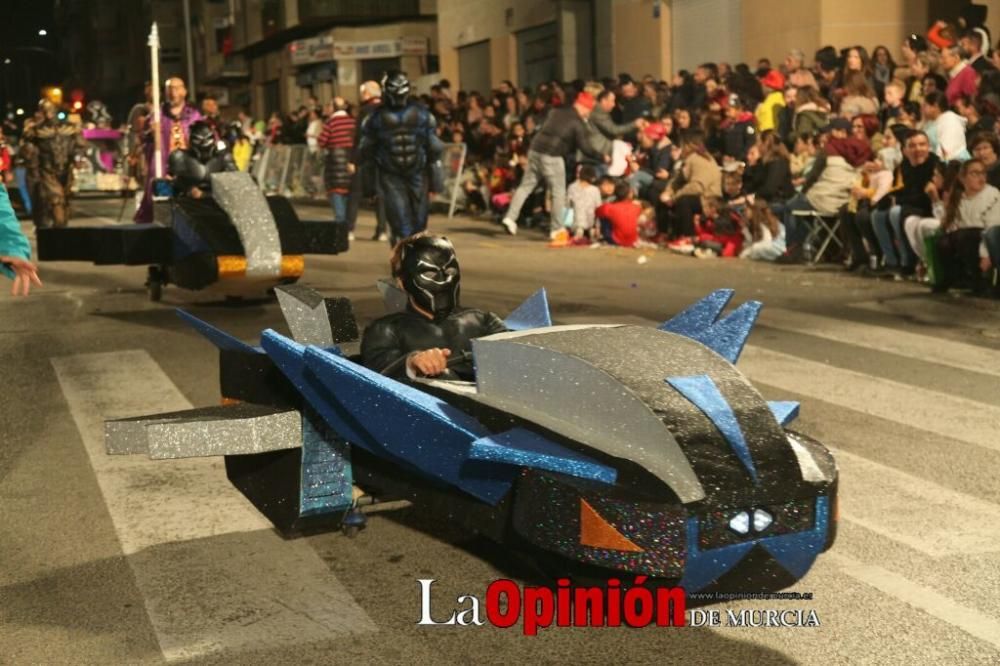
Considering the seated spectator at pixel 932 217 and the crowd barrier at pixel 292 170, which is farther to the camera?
the crowd barrier at pixel 292 170

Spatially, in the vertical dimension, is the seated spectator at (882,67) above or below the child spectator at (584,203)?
above

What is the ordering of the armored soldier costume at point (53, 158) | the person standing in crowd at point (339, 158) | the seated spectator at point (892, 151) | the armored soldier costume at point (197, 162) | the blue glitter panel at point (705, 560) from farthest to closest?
the armored soldier costume at point (53, 158) → the person standing in crowd at point (339, 158) → the seated spectator at point (892, 151) → the armored soldier costume at point (197, 162) → the blue glitter panel at point (705, 560)

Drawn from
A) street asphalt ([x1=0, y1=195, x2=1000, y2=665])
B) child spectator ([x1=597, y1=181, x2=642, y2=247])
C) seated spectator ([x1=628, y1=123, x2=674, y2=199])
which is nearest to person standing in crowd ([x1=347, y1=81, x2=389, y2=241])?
child spectator ([x1=597, y1=181, x2=642, y2=247])

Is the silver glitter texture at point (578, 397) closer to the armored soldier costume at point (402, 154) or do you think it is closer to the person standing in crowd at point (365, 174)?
the armored soldier costume at point (402, 154)

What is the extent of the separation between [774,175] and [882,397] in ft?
29.1

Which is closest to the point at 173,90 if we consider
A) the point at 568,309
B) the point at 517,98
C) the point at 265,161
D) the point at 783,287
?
the point at 568,309

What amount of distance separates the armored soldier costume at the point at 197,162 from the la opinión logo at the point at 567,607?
8.54m

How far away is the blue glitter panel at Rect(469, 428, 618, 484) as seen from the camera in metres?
4.23

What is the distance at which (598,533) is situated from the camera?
4.16 m

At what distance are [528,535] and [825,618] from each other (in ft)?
3.21

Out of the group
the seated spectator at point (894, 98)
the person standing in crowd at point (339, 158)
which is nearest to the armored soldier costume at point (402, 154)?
the seated spectator at point (894, 98)

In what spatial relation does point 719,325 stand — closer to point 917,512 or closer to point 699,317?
point 699,317

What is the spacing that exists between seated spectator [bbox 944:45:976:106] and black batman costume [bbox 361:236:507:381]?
11517 mm

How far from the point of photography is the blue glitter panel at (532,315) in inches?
236
